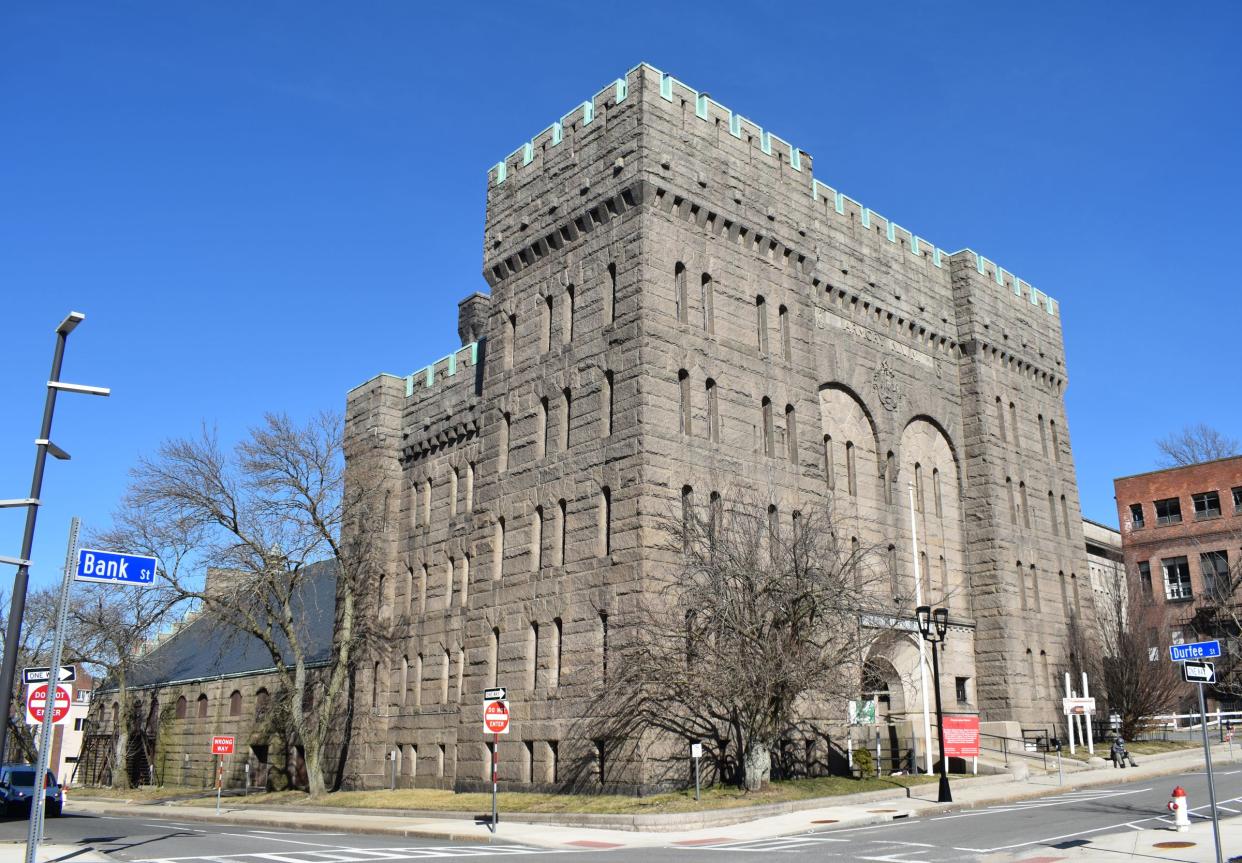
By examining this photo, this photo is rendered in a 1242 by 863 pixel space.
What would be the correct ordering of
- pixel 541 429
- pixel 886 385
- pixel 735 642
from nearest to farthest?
pixel 735 642 < pixel 541 429 < pixel 886 385

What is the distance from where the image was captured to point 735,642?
1159 inches

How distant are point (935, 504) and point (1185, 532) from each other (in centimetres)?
3165

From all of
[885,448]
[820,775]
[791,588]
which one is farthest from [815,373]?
[820,775]

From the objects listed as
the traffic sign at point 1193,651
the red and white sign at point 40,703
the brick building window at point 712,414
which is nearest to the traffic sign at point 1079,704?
the brick building window at point 712,414

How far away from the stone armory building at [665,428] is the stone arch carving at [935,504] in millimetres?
144

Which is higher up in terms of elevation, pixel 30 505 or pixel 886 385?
pixel 886 385

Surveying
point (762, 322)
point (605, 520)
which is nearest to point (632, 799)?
point (605, 520)

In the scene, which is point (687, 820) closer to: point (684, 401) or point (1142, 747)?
point (684, 401)

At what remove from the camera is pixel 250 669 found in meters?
57.8

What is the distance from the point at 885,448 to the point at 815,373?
5865 mm

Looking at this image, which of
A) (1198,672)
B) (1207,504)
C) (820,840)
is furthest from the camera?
(1207,504)

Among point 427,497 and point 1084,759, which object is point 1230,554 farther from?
point 427,497

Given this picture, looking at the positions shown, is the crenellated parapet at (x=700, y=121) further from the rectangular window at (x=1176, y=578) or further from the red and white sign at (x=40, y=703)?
the rectangular window at (x=1176, y=578)

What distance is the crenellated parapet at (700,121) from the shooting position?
37.0 metres
